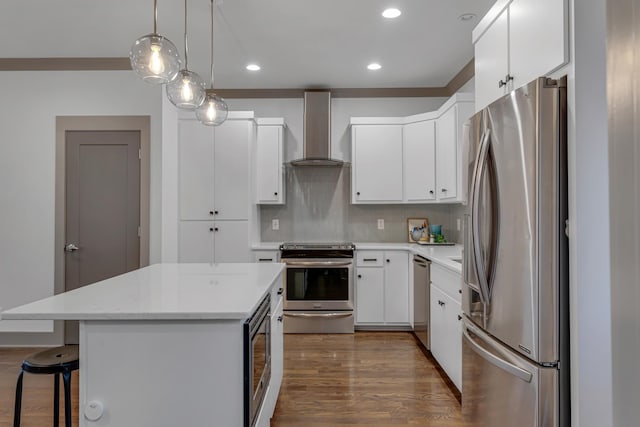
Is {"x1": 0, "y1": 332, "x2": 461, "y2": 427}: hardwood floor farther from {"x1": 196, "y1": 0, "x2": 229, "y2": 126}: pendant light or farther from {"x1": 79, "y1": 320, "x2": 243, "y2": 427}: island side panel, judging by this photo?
{"x1": 196, "y1": 0, "x2": 229, "y2": 126}: pendant light

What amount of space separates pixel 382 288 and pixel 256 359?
2693 millimetres

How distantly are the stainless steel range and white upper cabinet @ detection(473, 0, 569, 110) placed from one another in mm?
2275

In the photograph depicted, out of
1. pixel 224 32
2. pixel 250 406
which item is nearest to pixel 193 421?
pixel 250 406

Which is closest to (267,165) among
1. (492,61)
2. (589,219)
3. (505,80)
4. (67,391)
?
(492,61)

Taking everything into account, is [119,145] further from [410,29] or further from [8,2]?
[410,29]

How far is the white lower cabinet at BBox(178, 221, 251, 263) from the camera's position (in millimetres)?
4113

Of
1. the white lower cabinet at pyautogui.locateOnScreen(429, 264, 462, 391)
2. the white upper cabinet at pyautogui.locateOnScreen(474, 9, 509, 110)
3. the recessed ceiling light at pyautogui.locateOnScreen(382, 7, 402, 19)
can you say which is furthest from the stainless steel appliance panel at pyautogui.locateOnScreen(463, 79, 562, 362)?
the recessed ceiling light at pyautogui.locateOnScreen(382, 7, 402, 19)

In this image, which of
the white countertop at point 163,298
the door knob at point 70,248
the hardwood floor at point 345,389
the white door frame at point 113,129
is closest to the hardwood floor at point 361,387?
the hardwood floor at point 345,389

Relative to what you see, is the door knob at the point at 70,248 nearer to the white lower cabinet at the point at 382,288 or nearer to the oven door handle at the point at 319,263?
the oven door handle at the point at 319,263

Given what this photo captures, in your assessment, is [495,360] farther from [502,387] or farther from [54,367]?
[54,367]

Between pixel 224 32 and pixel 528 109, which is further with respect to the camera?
pixel 224 32

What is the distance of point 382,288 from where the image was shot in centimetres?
416

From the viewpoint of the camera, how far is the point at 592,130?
1338mm

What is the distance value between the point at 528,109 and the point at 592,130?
0.23m
